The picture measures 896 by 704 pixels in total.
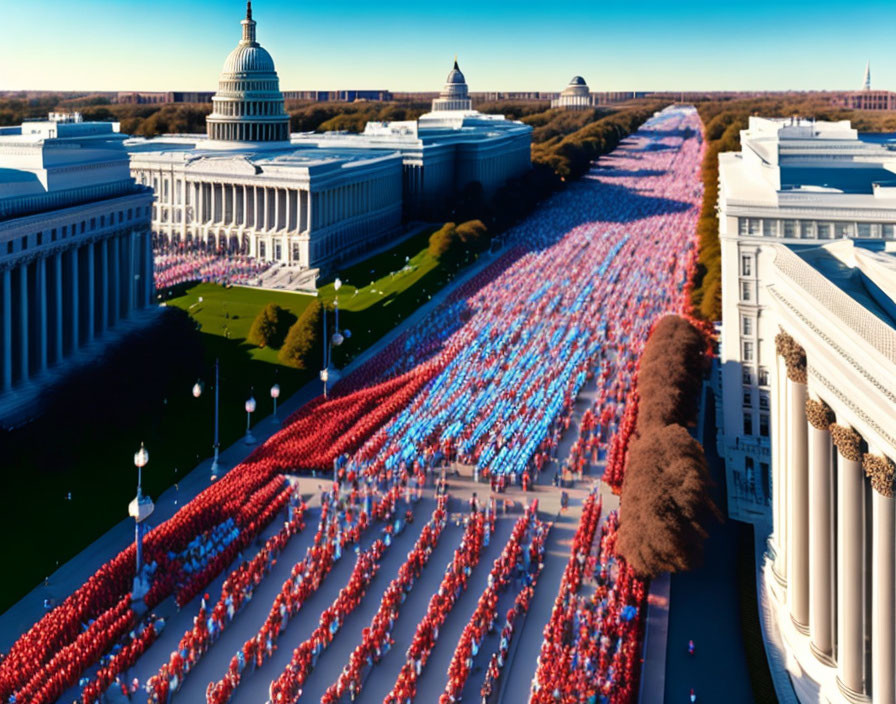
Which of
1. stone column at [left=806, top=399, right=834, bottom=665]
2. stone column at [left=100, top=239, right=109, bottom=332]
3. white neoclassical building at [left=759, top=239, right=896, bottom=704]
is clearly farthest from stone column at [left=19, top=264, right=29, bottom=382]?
stone column at [left=806, top=399, right=834, bottom=665]

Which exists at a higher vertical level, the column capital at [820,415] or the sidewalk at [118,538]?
the column capital at [820,415]

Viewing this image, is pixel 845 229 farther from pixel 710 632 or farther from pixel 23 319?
pixel 23 319

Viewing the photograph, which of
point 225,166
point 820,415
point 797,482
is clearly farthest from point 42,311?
point 225,166

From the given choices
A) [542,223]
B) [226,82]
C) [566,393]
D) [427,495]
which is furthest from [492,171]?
[427,495]

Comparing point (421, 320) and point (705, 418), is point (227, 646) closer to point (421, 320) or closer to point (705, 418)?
point (705, 418)

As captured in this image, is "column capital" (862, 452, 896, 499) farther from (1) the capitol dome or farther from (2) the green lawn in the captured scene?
(1) the capitol dome

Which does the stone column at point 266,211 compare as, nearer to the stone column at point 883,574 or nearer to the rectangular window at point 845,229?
the rectangular window at point 845,229

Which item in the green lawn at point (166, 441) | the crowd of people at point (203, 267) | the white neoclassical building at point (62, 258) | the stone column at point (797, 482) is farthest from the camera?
the crowd of people at point (203, 267)

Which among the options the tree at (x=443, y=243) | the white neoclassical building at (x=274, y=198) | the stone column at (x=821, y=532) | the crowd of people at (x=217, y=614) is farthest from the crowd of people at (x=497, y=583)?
the white neoclassical building at (x=274, y=198)
